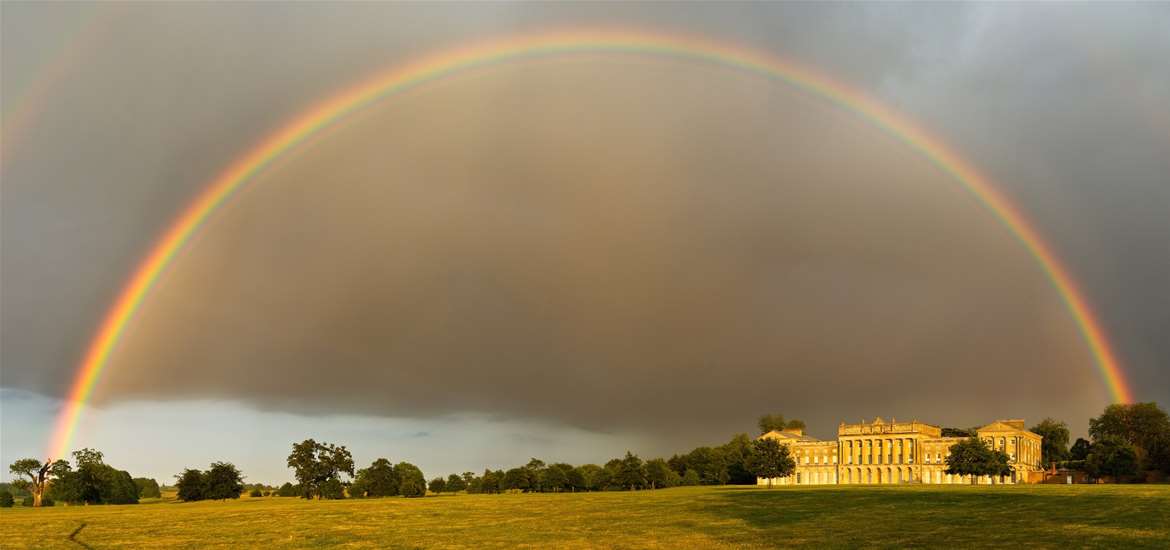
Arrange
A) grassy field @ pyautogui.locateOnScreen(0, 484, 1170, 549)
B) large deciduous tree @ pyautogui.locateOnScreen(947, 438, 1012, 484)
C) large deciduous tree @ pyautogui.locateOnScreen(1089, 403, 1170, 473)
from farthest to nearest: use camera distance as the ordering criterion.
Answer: large deciduous tree @ pyautogui.locateOnScreen(1089, 403, 1170, 473) < large deciduous tree @ pyautogui.locateOnScreen(947, 438, 1012, 484) < grassy field @ pyautogui.locateOnScreen(0, 484, 1170, 549)

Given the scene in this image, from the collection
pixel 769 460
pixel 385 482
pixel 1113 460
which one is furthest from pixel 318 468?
pixel 1113 460

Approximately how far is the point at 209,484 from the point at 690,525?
109 m

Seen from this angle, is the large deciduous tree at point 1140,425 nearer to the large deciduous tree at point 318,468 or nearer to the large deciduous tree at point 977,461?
the large deciduous tree at point 977,461

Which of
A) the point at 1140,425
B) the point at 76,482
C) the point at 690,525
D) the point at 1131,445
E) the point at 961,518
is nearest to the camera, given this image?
the point at 961,518

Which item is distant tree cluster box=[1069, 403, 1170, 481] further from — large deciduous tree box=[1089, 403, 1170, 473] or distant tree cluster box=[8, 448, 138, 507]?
distant tree cluster box=[8, 448, 138, 507]

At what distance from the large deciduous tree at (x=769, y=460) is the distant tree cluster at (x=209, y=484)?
3508 inches

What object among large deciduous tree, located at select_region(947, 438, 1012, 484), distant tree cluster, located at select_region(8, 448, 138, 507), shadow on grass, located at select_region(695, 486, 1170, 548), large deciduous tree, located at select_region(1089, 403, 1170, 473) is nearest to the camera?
shadow on grass, located at select_region(695, 486, 1170, 548)

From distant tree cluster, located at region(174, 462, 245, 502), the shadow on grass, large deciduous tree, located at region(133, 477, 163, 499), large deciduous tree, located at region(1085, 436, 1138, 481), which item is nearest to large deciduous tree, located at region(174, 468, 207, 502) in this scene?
distant tree cluster, located at region(174, 462, 245, 502)

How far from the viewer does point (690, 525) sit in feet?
196

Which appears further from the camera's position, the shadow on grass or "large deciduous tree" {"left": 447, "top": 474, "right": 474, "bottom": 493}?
"large deciduous tree" {"left": 447, "top": 474, "right": 474, "bottom": 493}

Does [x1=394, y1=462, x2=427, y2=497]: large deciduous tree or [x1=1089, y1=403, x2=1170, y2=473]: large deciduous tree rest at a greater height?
[x1=1089, y1=403, x2=1170, y2=473]: large deciduous tree

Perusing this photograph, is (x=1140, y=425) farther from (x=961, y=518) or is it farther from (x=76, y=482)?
(x=76, y=482)

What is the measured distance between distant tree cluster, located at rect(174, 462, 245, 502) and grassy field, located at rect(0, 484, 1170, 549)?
65.3 metres

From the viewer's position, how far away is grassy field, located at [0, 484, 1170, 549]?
4732 cm
